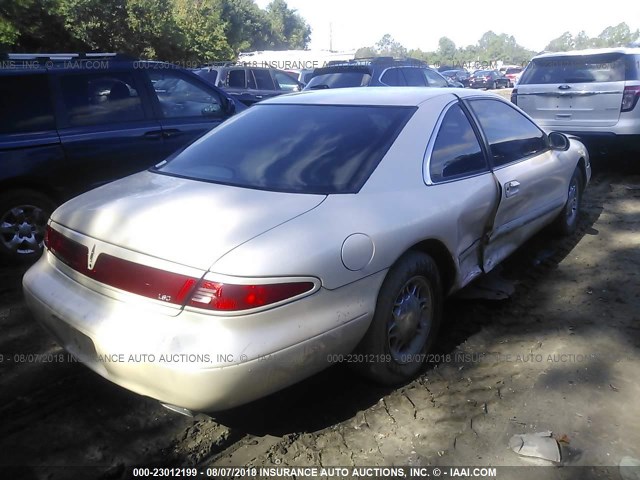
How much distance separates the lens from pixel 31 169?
186 inches

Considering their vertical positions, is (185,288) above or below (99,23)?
below

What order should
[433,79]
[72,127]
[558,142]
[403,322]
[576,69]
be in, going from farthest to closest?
[433,79]
[576,69]
[72,127]
[558,142]
[403,322]

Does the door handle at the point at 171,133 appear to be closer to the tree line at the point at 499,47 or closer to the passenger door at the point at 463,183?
the passenger door at the point at 463,183

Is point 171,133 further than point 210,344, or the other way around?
point 171,133

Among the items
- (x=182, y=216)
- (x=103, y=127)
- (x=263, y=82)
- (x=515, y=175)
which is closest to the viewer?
(x=182, y=216)

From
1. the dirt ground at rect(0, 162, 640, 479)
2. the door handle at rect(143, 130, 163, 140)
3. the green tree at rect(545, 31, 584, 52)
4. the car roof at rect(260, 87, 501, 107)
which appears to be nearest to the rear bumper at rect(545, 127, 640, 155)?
the dirt ground at rect(0, 162, 640, 479)

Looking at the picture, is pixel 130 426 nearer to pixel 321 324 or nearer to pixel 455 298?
pixel 321 324

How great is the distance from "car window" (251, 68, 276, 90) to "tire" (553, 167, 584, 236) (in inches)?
371

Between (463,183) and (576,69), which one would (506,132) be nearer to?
(463,183)

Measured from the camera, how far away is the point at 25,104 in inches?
187

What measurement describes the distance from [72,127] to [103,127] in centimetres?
27

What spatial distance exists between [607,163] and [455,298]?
19.4 feet

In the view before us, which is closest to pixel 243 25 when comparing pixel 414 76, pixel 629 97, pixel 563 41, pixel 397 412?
pixel 414 76

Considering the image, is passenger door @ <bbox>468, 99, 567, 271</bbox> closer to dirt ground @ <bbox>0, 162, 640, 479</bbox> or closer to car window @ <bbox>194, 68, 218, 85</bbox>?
dirt ground @ <bbox>0, 162, 640, 479</bbox>
